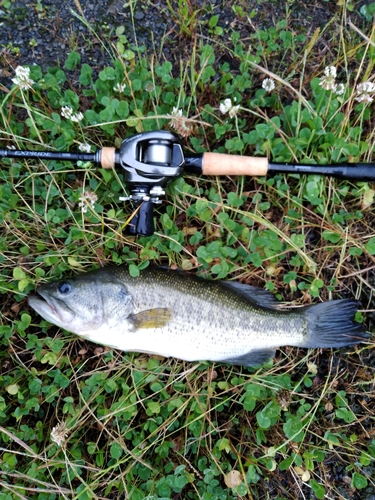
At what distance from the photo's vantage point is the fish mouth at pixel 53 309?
2375 millimetres

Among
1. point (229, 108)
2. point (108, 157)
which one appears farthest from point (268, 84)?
point (108, 157)

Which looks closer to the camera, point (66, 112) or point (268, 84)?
point (66, 112)

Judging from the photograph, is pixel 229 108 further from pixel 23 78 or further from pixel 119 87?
pixel 23 78

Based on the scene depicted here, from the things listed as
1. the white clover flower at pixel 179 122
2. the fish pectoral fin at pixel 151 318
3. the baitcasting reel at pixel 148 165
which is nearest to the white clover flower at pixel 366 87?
the white clover flower at pixel 179 122

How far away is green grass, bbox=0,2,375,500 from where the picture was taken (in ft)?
8.43

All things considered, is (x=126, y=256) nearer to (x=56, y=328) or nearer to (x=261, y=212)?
(x=56, y=328)

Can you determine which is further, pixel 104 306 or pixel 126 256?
pixel 126 256

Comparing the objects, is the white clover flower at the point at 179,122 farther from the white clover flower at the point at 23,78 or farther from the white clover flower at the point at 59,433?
the white clover flower at the point at 59,433

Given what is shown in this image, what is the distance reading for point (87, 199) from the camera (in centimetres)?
249

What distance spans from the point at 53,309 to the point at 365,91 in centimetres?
239

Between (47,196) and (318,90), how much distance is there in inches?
74.6

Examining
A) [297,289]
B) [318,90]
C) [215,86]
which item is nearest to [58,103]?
[215,86]

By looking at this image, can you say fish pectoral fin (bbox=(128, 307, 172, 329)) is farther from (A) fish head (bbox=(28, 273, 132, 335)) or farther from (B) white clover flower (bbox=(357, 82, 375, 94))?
(B) white clover flower (bbox=(357, 82, 375, 94))

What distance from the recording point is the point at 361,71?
2.76 m
